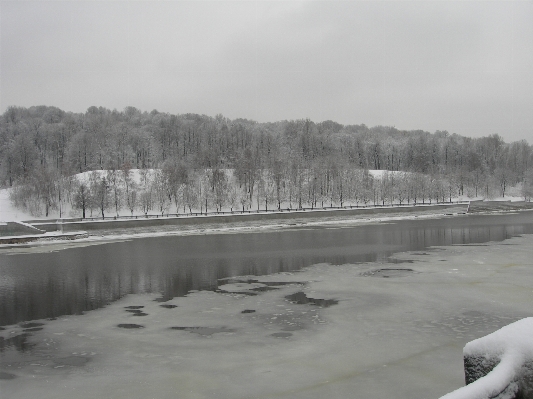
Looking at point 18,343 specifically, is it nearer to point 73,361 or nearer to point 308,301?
point 73,361

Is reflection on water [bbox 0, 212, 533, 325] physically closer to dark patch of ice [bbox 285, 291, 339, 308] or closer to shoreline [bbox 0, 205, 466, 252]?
dark patch of ice [bbox 285, 291, 339, 308]

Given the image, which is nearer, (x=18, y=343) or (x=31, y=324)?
(x=18, y=343)

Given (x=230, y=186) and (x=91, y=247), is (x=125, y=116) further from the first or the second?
(x=91, y=247)

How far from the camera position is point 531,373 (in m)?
4.22

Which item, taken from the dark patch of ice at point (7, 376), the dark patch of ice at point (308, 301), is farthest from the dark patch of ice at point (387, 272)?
the dark patch of ice at point (7, 376)

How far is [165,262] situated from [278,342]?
745 inches

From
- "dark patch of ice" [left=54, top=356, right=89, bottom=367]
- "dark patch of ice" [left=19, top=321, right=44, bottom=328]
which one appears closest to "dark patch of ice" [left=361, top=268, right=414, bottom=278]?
"dark patch of ice" [left=19, top=321, right=44, bottom=328]

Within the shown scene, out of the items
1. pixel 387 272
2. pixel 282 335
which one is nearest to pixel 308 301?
pixel 282 335

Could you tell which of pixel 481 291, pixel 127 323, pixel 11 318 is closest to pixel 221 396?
pixel 127 323

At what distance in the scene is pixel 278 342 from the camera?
1267 cm

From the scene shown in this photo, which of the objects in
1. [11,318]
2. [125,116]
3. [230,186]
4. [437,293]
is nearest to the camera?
[11,318]

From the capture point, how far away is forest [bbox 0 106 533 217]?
8431 centimetres

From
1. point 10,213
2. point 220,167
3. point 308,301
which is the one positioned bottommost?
point 308,301

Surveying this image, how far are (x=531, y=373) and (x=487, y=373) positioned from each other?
15.1 inches
